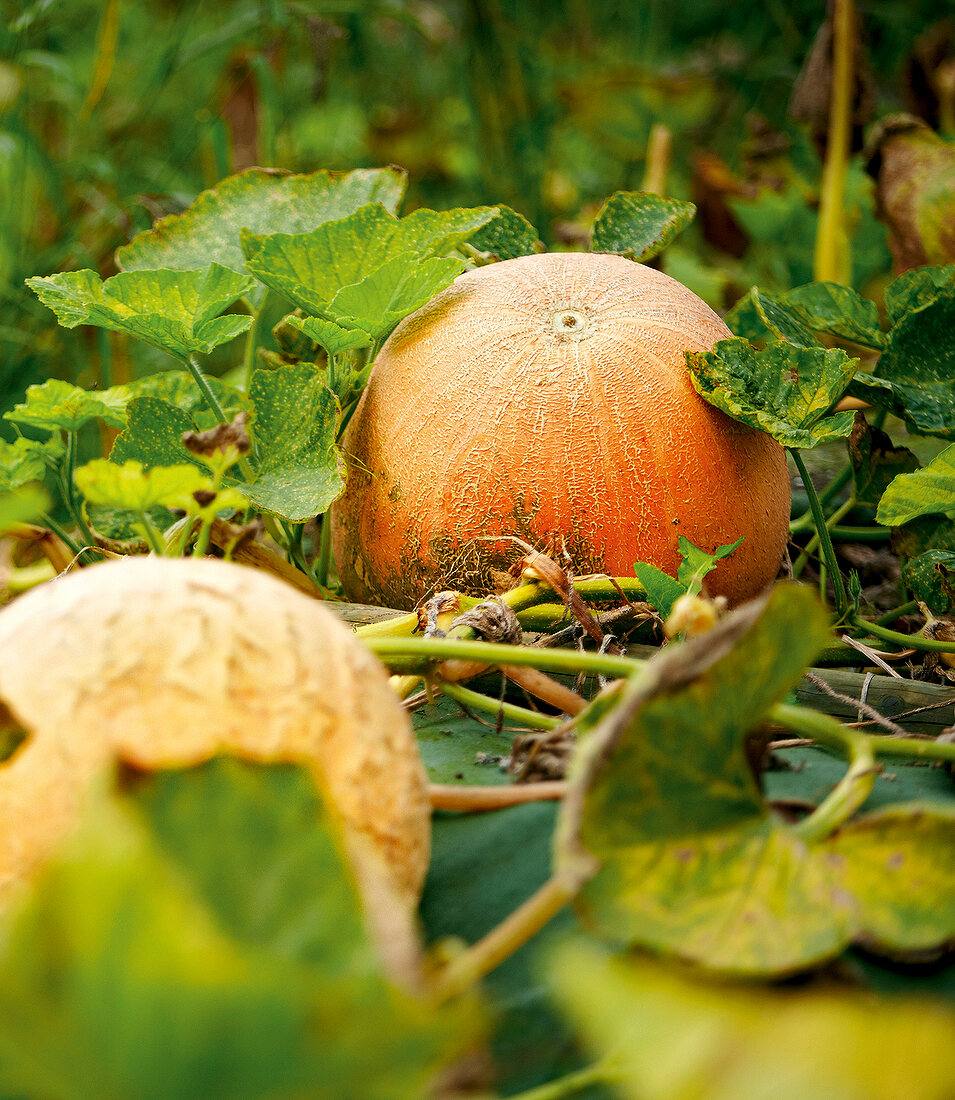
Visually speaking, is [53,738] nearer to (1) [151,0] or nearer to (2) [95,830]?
(2) [95,830]

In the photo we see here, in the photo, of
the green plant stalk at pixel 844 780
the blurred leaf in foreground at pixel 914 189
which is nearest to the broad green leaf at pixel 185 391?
the green plant stalk at pixel 844 780

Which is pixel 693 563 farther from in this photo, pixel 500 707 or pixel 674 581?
pixel 500 707

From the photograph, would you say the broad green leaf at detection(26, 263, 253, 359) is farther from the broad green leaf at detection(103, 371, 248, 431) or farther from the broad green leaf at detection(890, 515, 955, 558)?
the broad green leaf at detection(890, 515, 955, 558)

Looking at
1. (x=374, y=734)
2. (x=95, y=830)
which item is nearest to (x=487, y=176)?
(x=374, y=734)

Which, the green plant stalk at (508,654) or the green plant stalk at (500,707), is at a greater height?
the green plant stalk at (508,654)

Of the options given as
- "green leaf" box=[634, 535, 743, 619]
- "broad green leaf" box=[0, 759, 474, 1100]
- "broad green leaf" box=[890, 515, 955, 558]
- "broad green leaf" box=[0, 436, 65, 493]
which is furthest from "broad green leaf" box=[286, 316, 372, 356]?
"broad green leaf" box=[0, 759, 474, 1100]

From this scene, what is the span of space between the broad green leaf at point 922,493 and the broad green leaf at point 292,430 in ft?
1.69

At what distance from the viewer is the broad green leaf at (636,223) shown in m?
1.27

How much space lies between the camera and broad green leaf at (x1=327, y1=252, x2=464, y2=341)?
0.93 metres

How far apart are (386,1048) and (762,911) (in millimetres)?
255

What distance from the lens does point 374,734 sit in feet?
1.77

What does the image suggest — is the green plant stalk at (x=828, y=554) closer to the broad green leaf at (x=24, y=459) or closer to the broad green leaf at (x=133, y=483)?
the broad green leaf at (x=133, y=483)

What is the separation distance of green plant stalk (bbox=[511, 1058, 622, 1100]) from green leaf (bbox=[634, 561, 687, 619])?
0.44 meters

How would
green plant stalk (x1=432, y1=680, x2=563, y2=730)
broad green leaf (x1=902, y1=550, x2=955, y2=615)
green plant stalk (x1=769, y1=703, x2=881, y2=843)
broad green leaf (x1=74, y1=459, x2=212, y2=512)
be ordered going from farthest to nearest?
broad green leaf (x1=902, y1=550, x2=955, y2=615) < green plant stalk (x1=432, y1=680, x2=563, y2=730) < broad green leaf (x1=74, y1=459, x2=212, y2=512) < green plant stalk (x1=769, y1=703, x2=881, y2=843)
